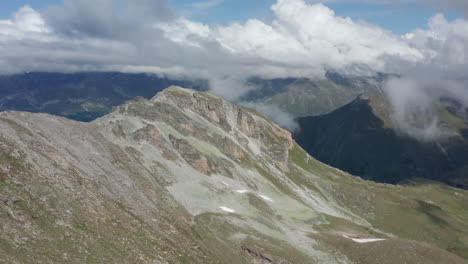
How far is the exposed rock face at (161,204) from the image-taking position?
178ft

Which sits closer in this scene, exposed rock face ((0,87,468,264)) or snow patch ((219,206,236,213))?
exposed rock face ((0,87,468,264))

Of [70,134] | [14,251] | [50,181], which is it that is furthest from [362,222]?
[14,251]

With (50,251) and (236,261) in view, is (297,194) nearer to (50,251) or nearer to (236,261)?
(236,261)

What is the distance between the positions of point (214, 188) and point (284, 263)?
43.1 meters

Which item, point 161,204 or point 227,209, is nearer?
point 161,204

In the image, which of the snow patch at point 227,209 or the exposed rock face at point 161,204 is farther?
the snow patch at point 227,209

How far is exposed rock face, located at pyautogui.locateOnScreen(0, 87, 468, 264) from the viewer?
178 feet

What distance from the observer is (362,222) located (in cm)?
17912

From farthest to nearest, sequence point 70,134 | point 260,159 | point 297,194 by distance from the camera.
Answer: point 260,159 < point 297,194 < point 70,134

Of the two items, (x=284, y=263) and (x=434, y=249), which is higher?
(x=434, y=249)

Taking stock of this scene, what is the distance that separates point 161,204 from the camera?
90.9 metres

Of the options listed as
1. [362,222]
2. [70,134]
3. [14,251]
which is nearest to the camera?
[14,251]

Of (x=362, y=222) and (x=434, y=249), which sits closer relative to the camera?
(x=434, y=249)

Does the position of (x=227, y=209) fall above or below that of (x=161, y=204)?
above
